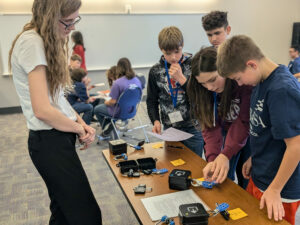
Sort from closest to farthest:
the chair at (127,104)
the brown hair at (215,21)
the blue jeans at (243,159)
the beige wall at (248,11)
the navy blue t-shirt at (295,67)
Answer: the blue jeans at (243,159)
the brown hair at (215,21)
the chair at (127,104)
the navy blue t-shirt at (295,67)
the beige wall at (248,11)

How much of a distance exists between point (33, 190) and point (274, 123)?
238 cm

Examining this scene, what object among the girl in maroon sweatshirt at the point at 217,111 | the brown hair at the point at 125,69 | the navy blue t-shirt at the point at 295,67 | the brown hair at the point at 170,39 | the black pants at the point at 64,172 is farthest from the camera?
the navy blue t-shirt at the point at 295,67

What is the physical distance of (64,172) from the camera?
1.24m

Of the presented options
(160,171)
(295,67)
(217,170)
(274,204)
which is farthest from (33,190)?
(295,67)

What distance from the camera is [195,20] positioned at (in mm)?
6312

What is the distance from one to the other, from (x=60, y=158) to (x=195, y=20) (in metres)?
5.74

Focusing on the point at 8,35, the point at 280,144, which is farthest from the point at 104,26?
the point at 280,144

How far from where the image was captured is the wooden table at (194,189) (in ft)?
3.38

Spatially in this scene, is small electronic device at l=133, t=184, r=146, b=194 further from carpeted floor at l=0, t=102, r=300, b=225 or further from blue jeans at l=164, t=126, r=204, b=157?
carpeted floor at l=0, t=102, r=300, b=225

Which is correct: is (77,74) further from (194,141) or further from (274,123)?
(274,123)

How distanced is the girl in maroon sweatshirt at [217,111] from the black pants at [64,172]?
575 mm

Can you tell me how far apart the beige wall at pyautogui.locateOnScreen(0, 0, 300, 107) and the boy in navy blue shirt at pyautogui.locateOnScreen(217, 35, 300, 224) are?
5.15m

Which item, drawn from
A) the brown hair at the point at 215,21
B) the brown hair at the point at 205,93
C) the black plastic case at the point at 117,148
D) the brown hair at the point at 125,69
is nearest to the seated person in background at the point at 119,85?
the brown hair at the point at 125,69

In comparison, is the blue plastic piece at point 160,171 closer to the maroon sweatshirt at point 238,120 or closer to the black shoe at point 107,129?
the maroon sweatshirt at point 238,120
